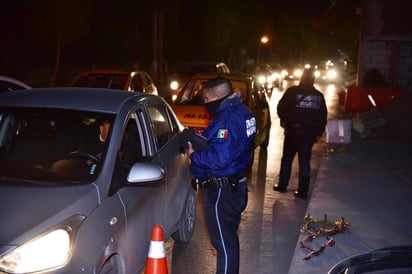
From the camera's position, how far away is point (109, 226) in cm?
404

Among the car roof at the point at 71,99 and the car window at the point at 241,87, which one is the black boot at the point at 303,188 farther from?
the car roof at the point at 71,99

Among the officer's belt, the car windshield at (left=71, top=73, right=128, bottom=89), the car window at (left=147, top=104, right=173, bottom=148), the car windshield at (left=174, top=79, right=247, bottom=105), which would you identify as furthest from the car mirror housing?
the car windshield at (left=71, top=73, right=128, bottom=89)

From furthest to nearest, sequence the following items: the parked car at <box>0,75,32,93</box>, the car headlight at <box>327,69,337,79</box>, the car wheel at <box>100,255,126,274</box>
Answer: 1. the car headlight at <box>327,69,337,79</box>
2. the parked car at <box>0,75,32,93</box>
3. the car wheel at <box>100,255,126,274</box>

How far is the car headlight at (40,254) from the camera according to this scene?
3.46 meters

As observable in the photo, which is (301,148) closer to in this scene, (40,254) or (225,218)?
(225,218)

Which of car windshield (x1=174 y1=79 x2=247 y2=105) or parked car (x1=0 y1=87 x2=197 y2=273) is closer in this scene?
parked car (x1=0 y1=87 x2=197 y2=273)

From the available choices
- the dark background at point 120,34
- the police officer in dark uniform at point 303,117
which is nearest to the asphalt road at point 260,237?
the police officer in dark uniform at point 303,117

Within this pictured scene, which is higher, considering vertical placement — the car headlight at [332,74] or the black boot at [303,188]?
the car headlight at [332,74]

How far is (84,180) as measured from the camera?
169 inches

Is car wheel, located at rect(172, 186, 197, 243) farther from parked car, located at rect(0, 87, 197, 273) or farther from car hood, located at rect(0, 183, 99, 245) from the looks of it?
car hood, located at rect(0, 183, 99, 245)

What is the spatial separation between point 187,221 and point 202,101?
5.00 meters

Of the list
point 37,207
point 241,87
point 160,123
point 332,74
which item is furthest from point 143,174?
point 332,74

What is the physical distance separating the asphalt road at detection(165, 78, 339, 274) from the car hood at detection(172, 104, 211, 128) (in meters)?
1.24

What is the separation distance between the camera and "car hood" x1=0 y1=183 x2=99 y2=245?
11.8 ft
